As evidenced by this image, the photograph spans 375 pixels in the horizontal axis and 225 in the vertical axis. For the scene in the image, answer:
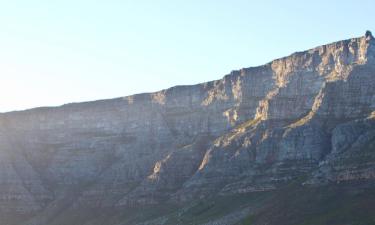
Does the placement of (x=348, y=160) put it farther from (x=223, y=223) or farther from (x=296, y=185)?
(x=223, y=223)

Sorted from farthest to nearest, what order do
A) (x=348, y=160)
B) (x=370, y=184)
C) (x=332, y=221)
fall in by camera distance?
(x=348, y=160)
(x=370, y=184)
(x=332, y=221)

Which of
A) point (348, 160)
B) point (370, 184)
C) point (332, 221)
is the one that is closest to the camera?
point (332, 221)

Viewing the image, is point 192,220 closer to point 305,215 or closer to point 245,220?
point 245,220

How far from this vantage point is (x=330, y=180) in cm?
18838

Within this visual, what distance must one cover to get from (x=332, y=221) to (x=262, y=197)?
32.1m

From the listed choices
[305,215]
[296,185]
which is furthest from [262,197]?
[305,215]

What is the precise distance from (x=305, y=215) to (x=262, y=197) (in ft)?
74.4

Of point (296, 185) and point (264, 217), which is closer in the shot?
point (264, 217)

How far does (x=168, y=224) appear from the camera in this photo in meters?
200

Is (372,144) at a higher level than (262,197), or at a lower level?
higher

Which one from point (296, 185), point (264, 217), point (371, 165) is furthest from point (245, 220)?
point (371, 165)

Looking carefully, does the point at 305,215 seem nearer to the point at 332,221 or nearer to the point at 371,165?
the point at 332,221

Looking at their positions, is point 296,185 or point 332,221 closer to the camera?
point 332,221

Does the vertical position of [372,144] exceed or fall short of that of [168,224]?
it exceeds it
